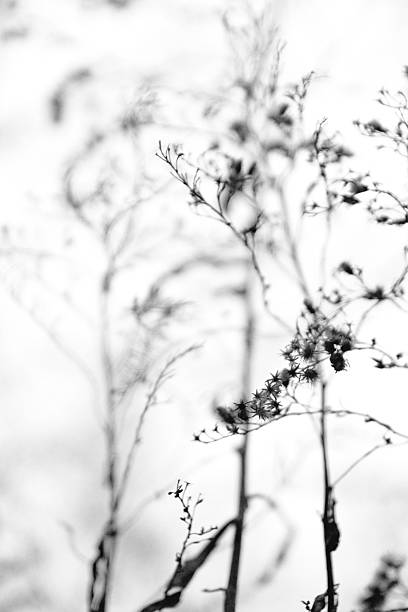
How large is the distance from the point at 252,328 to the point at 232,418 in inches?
109

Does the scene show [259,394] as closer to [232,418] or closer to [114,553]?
[232,418]

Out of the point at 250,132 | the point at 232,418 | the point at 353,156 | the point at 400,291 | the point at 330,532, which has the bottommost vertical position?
the point at 330,532

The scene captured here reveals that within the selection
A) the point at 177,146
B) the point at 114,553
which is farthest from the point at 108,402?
the point at 177,146

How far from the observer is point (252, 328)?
666 cm

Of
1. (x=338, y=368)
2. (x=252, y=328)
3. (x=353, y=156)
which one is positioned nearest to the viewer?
(x=338, y=368)

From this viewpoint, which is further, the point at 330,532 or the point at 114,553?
the point at 114,553

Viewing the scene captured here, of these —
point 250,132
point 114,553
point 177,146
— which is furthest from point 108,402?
point 177,146

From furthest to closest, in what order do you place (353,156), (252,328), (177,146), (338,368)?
1. (252,328)
2. (353,156)
3. (177,146)
4. (338,368)

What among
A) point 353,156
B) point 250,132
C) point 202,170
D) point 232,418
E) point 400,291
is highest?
point 250,132

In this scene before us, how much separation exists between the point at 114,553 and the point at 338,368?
354 centimetres

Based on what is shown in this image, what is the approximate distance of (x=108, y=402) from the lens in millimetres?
6734

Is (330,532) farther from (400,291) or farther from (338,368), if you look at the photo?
(400,291)

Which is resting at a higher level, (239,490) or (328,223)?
(328,223)

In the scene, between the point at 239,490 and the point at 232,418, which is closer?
the point at 232,418
